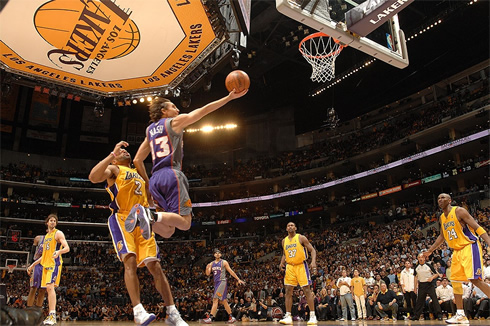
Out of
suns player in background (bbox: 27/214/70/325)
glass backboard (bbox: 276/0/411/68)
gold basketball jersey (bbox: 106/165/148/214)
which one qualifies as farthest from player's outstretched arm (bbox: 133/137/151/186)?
suns player in background (bbox: 27/214/70/325)

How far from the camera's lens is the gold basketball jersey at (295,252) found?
8.55 m

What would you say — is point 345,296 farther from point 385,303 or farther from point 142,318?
point 142,318

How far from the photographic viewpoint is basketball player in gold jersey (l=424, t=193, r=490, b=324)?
248 inches

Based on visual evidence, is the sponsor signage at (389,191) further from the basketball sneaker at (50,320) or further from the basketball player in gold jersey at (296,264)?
the basketball sneaker at (50,320)

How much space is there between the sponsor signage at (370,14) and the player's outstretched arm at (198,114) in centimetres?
354

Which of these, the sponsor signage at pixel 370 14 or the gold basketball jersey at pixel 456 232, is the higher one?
the sponsor signage at pixel 370 14

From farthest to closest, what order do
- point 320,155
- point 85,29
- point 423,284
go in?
1. point 320,155
2. point 423,284
3. point 85,29

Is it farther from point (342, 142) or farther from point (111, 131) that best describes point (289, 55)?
point (111, 131)

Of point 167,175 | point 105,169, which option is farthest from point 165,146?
point 105,169

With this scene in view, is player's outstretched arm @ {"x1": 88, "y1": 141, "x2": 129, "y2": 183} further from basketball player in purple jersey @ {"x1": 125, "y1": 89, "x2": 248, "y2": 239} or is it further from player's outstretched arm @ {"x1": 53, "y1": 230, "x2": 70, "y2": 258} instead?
player's outstretched arm @ {"x1": 53, "y1": 230, "x2": 70, "y2": 258}

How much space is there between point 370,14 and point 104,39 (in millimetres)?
6811

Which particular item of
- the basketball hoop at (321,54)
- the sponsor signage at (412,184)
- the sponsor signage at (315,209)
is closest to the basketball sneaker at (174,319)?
the basketball hoop at (321,54)

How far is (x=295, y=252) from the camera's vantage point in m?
8.60

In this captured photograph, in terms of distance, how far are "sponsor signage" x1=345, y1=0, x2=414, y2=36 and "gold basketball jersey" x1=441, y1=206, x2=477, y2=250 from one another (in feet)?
11.4
